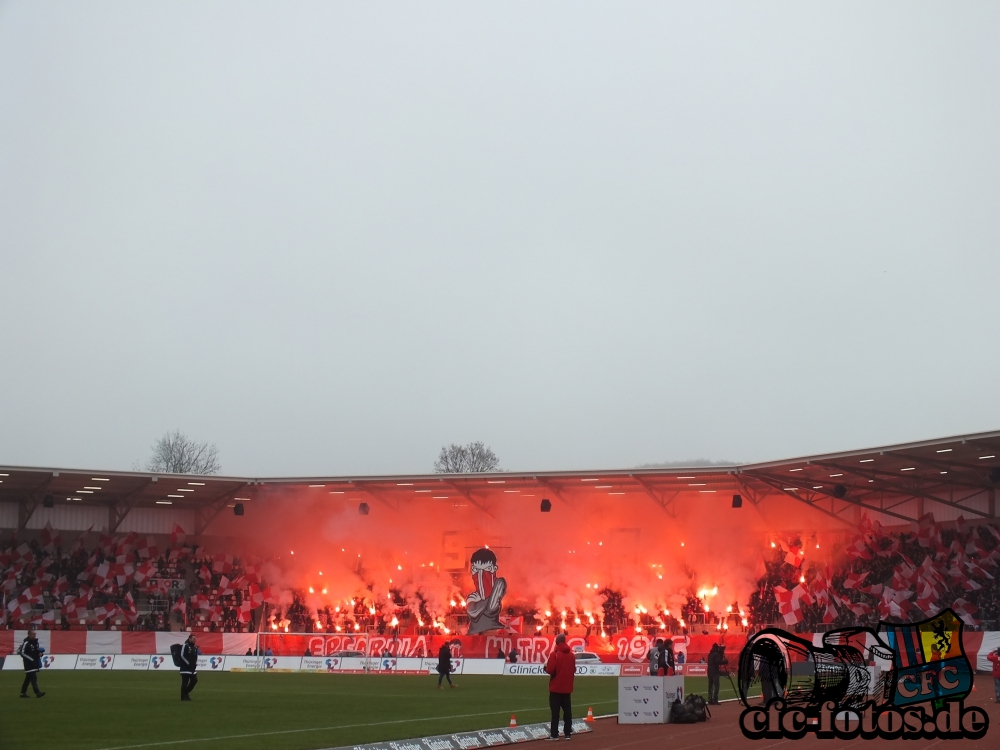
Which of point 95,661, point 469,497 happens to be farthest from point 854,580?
point 95,661

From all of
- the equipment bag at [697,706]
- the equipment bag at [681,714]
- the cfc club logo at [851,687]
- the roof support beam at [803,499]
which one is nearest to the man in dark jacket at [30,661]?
the equipment bag at [681,714]

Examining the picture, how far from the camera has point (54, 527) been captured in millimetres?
52906

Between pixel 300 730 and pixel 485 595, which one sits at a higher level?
pixel 485 595

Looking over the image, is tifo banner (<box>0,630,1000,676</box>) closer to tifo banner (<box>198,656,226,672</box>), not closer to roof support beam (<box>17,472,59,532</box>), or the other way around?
tifo banner (<box>198,656,226,672</box>)

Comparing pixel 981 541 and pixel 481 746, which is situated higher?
pixel 981 541

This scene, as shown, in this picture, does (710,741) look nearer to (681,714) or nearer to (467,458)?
(681,714)

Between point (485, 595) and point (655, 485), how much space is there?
8957mm

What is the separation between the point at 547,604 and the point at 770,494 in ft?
37.0

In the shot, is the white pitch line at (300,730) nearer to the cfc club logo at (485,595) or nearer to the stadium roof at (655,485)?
the stadium roof at (655,485)

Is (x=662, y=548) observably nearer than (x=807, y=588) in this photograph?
No

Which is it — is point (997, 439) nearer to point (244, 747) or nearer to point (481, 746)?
point (481, 746)

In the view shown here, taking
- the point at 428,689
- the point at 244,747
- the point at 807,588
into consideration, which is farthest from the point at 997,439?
the point at 244,747

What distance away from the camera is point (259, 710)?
77.3 feet

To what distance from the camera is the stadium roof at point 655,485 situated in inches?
1624
